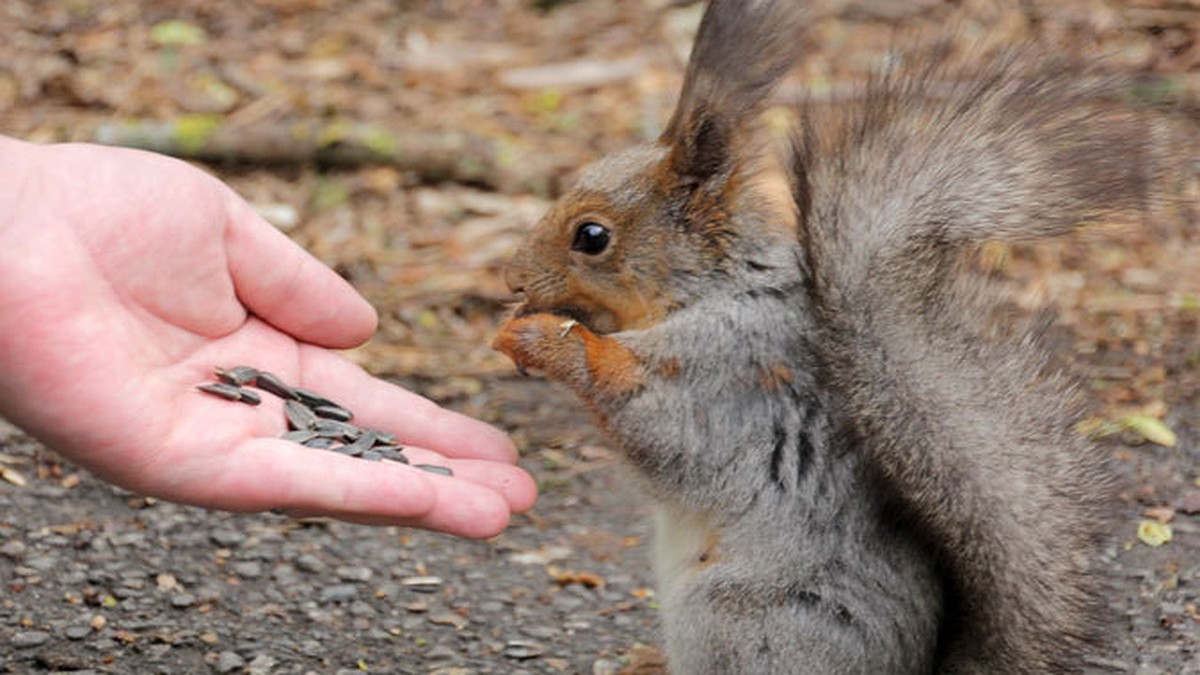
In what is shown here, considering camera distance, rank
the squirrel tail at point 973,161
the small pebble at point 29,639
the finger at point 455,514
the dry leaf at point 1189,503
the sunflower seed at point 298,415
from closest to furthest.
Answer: the squirrel tail at point 973,161 < the finger at point 455,514 < the sunflower seed at point 298,415 < the small pebble at point 29,639 < the dry leaf at point 1189,503

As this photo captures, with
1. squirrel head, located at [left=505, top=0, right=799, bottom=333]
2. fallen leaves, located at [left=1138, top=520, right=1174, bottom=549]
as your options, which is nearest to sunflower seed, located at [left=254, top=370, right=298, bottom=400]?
squirrel head, located at [left=505, top=0, right=799, bottom=333]

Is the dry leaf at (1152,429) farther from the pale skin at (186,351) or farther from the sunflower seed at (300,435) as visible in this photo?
the sunflower seed at (300,435)

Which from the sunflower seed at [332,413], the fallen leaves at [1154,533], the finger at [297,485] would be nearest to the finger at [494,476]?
the sunflower seed at [332,413]

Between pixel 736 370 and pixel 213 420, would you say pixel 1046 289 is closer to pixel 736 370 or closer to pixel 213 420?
pixel 736 370

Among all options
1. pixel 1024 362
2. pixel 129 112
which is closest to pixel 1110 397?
pixel 1024 362

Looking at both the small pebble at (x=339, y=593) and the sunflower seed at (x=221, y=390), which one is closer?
the sunflower seed at (x=221, y=390)

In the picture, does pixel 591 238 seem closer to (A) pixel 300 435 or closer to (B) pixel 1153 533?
(A) pixel 300 435

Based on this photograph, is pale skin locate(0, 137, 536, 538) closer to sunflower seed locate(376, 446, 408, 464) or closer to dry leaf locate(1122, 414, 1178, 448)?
sunflower seed locate(376, 446, 408, 464)

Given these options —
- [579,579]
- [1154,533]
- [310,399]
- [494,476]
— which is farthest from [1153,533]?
[310,399]
